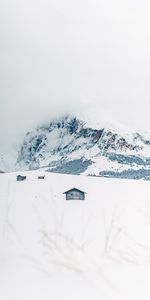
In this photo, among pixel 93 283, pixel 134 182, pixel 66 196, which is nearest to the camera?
pixel 93 283

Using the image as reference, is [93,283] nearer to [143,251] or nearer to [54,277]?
[54,277]

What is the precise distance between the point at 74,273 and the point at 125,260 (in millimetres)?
783

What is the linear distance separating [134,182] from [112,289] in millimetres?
49867

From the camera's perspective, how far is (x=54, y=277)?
342 centimetres

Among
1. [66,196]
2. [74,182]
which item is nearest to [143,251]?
[66,196]

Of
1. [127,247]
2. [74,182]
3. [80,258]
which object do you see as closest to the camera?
[80,258]

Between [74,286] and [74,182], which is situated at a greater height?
[74,182]

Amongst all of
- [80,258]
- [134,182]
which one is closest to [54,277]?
[80,258]

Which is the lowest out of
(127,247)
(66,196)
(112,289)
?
(112,289)

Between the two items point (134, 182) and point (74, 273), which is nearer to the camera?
point (74, 273)

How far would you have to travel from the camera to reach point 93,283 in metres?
3.18

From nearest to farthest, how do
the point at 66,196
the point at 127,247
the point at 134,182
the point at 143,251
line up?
1. the point at 127,247
2. the point at 143,251
3. the point at 66,196
4. the point at 134,182

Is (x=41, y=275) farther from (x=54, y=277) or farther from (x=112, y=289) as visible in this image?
(x=112, y=289)

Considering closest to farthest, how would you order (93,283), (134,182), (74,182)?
(93,283)
(134,182)
(74,182)
